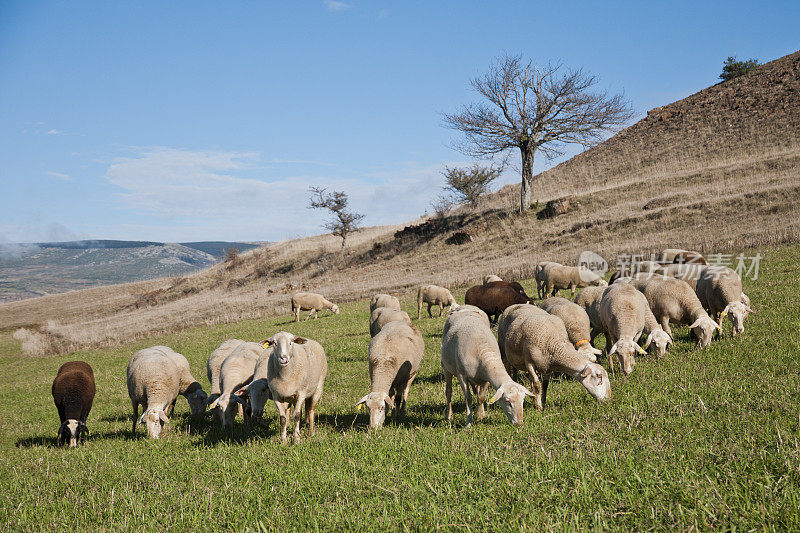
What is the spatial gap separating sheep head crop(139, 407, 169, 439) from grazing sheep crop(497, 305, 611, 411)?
655cm

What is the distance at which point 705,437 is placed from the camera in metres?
5.00

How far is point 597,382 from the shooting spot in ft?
23.6

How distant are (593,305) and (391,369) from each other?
6.35m

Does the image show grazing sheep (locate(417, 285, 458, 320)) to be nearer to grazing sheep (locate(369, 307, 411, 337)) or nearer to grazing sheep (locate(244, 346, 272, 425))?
grazing sheep (locate(369, 307, 411, 337))

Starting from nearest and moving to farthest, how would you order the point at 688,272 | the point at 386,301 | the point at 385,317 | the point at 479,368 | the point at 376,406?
1. the point at 479,368
2. the point at 376,406
3. the point at 385,317
4. the point at 688,272
5. the point at 386,301

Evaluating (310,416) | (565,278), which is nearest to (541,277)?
(565,278)

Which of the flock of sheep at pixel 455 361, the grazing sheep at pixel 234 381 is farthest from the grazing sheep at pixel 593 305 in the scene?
the grazing sheep at pixel 234 381

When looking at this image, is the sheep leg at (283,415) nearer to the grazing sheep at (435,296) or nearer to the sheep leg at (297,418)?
the sheep leg at (297,418)

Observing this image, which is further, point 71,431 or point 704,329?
point 704,329

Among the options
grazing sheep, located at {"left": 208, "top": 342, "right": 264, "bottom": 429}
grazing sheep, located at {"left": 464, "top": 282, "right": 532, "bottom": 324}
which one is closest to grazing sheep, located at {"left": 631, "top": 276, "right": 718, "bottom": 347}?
grazing sheep, located at {"left": 464, "top": 282, "right": 532, "bottom": 324}

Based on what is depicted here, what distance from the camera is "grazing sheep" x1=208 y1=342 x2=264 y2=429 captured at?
339 inches

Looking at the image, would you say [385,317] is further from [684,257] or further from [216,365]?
[684,257]

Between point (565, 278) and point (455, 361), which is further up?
point (565, 278)

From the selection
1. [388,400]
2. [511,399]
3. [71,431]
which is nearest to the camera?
[511,399]
